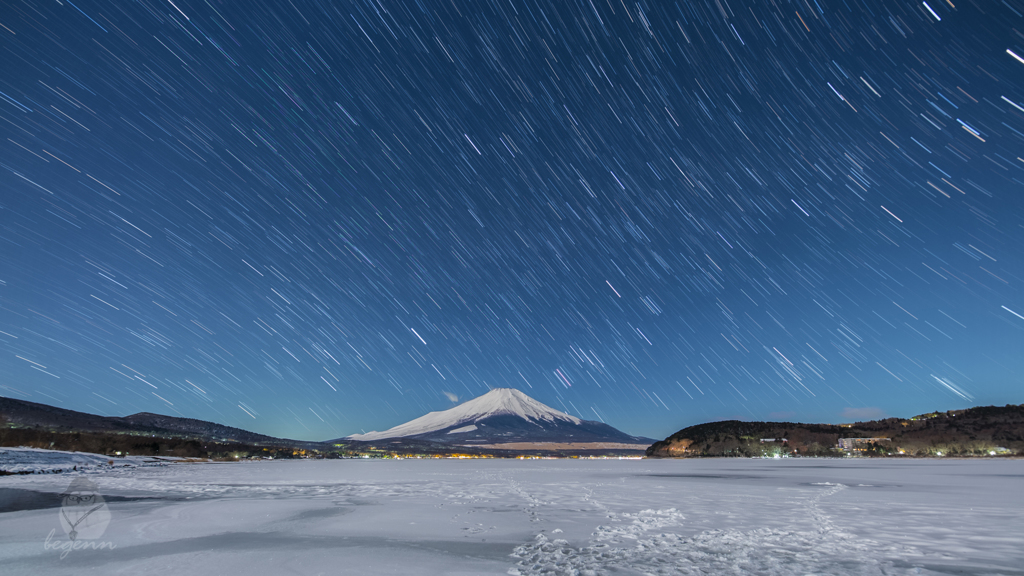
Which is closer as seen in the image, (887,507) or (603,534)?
(603,534)

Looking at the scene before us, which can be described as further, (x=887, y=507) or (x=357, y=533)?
(x=887, y=507)

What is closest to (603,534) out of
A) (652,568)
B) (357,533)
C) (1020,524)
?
(652,568)

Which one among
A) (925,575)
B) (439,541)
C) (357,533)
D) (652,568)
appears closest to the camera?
Answer: (925,575)

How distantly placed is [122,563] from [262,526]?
668 cm

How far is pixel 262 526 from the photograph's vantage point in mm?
18047

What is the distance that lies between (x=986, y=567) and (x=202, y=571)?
57.2 feet

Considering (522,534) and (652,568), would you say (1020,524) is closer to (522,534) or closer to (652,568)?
(652,568)

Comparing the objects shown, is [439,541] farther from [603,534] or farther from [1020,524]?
[1020,524]

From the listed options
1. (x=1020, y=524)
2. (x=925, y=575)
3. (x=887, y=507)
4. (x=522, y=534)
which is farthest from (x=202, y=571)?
(x=887, y=507)

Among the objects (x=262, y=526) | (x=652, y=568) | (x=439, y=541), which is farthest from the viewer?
(x=262, y=526)

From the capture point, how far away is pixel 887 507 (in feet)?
75.7

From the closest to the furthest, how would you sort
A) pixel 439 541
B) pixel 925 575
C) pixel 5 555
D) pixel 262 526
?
pixel 925 575
pixel 5 555
pixel 439 541
pixel 262 526

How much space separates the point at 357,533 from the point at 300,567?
547cm

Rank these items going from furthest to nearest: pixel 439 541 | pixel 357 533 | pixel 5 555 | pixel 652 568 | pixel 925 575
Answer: pixel 357 533 < pixel 439 541 < pixel 5 555 < pixel 652 568 < pixel 925 575
